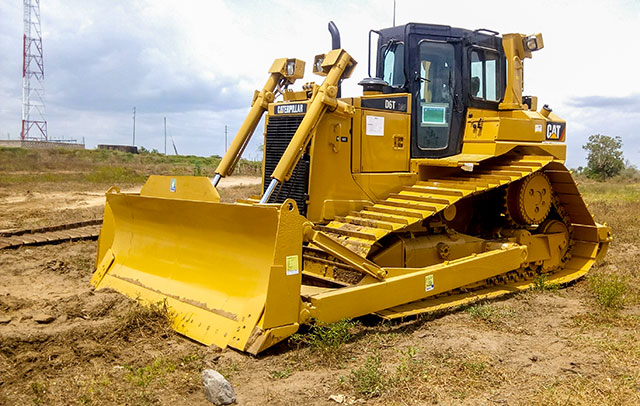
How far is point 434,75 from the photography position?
7016 mm

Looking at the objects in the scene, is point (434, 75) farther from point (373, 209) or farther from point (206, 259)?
point (206, 259)

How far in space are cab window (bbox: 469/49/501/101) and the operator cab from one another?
0.01 metres

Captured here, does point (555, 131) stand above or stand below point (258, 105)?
below

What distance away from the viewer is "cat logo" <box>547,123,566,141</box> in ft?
26.2

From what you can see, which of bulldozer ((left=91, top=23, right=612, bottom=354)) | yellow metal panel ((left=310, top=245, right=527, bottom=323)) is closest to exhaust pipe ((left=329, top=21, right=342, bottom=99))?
bulldozer ((left=91, top=23, right=612, bottom=354))

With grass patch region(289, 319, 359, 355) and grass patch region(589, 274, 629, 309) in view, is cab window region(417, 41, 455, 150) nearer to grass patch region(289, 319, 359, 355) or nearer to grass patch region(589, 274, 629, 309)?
grass patch region(589, 274, 629, 309)

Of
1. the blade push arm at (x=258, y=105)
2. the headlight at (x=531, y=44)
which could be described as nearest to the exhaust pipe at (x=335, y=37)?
the blade push arm at (x=258, y=105)

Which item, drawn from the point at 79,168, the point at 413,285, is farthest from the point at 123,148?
the point at 413,285

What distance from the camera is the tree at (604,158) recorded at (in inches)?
1372

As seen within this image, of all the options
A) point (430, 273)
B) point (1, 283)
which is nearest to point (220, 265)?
point (430, 273)

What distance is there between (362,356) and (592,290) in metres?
4.03

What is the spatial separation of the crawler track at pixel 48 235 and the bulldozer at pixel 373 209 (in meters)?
3.30

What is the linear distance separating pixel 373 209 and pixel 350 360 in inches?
82.9

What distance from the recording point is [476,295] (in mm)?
6676
